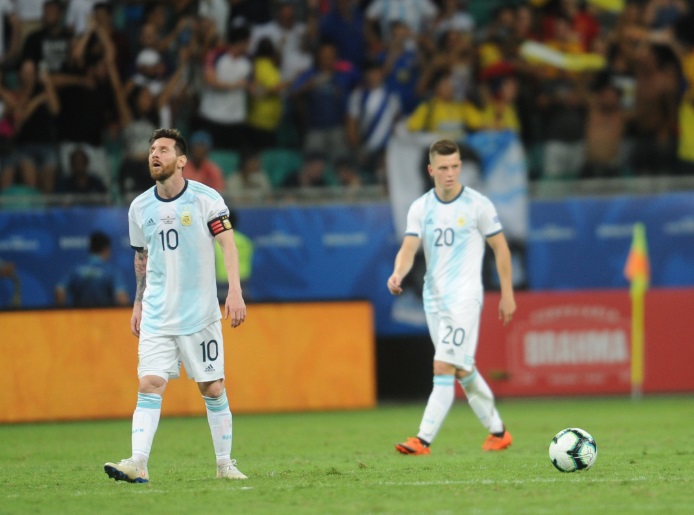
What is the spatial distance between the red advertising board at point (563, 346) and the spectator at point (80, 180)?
549 cm

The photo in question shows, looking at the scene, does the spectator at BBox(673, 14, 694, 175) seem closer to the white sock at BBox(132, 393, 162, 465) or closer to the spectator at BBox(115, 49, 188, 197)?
the spectator at BBox(115, 49, 188, 197)

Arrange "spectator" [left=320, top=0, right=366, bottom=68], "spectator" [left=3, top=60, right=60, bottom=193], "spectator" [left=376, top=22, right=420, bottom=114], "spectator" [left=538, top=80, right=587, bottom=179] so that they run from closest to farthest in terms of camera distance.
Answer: "spectator" [left=3, top=60, right=60, bottom=193]
"spectator" [left=538, top=80, right=587, bottom=179]
"spectator" [left=376, top=22, right=420, bottom=114]
"spectator" [left=320, top=0, right=366, bottom=68]

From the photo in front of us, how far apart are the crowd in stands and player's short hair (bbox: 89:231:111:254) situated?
2.28ft

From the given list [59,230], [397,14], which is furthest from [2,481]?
[397,14]

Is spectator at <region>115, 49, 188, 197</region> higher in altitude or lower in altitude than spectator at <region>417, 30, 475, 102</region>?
lower

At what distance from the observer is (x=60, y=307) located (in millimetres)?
16734

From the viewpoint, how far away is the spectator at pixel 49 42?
19.1 m

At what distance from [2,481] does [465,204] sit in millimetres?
4423

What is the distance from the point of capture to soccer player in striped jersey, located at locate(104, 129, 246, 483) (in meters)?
8.85

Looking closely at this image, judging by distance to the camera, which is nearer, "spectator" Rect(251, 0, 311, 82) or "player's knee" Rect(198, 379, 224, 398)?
"player's knee" Rect(198, 379, 224, 398)

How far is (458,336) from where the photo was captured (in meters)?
11.3

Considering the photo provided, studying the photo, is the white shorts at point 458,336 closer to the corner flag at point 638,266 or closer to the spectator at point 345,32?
the corner flag at point 638,266

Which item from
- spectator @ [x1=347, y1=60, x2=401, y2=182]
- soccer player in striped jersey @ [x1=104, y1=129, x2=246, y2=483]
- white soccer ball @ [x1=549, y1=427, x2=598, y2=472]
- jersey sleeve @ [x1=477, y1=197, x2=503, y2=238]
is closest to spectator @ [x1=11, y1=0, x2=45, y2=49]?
spectator @ [x1=347, y1=60, x2=401, y2=182]

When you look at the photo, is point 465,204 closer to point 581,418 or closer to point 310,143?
point 581,418
